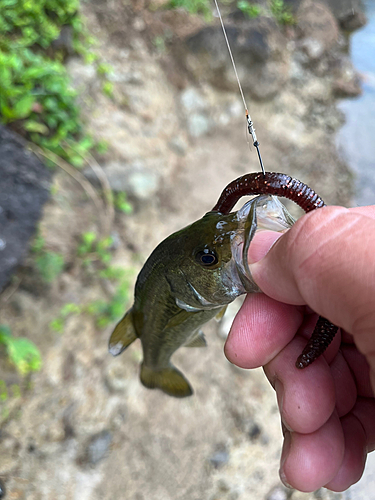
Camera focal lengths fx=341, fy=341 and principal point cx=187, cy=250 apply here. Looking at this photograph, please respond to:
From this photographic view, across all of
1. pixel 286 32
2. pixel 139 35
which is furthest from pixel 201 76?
pixel 286 32

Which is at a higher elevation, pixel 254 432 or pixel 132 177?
pixel 132 177

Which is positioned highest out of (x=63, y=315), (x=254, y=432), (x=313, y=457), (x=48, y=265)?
(x=313, y=457)

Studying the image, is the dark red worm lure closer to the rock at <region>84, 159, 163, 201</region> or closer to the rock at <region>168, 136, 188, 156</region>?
the rock at <region>84, 159, 163, 201</region>

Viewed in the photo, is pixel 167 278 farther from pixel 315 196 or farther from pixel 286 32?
pixel 286 32

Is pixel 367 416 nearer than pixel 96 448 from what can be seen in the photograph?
Yes

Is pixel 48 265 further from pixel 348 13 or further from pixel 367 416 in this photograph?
pixel 348 13

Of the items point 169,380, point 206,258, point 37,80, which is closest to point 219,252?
point 206,258

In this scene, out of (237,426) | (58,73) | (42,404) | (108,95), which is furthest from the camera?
(108,95)
